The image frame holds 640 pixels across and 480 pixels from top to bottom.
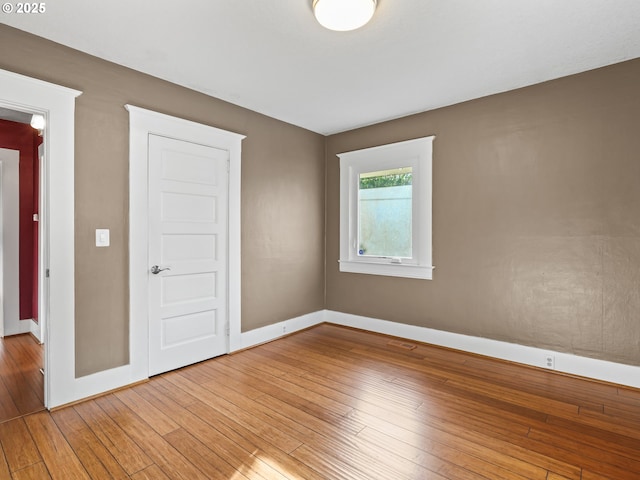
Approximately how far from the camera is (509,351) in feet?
11.1

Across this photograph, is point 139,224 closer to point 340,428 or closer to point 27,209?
point 340,428

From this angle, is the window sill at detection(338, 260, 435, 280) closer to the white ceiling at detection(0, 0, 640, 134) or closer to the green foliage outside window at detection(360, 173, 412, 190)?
the green foliage outside window at detection(360, 173, 412, 190)

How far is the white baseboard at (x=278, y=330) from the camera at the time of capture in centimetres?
383

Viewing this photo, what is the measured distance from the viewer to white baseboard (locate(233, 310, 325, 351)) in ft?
12.6

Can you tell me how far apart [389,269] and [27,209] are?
4774mm

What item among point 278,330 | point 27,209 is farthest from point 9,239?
point 278,330

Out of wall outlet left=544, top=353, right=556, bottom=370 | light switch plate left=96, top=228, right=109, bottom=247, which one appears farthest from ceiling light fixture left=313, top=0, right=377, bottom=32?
wall outlet left=544, top=353, right=556, bottom=370

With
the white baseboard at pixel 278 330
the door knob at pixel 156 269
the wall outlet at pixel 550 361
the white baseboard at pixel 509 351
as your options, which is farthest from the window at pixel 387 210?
the door knob at pixel 156 269

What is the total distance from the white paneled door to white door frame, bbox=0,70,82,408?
23.6 inches

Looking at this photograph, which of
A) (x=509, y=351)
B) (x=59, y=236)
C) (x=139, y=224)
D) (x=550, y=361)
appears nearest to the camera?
(x=59, y=236)

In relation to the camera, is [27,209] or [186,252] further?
[27,209]

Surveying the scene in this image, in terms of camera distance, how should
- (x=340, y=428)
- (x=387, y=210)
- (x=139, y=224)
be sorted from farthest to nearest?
(x=387, y=210) < (x=139, y=224) < (x=340, y=428)

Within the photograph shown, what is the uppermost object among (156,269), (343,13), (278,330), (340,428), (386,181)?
(343,13)

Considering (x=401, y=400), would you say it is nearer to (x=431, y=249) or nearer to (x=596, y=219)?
(x=431, y=249)
